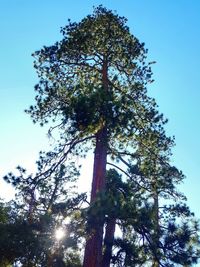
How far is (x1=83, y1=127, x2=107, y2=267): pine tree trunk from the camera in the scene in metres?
12.8

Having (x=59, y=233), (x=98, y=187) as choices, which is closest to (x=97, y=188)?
(x=98, y=187)

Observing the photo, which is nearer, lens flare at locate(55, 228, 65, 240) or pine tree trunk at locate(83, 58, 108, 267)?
lens flare at locate(55, 228, 65, 240)

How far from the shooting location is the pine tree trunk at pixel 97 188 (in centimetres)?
1284

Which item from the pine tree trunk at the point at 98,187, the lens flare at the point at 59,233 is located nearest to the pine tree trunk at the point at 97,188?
the pine tree trunk at the point at 98,187

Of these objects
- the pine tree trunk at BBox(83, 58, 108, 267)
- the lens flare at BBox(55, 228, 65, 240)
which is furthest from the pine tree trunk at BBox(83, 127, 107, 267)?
the lens flare at BBox(55, 228, 65, 240)

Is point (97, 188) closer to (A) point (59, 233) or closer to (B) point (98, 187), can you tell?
(B) point (98, 187)

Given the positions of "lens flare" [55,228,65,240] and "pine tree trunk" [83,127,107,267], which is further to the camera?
"pine tree trunk" [83,127,107,267]

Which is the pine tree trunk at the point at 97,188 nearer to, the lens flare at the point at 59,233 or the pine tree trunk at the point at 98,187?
the pine tree trunk at the point at 98,187

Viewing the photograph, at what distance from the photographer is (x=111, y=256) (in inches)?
561

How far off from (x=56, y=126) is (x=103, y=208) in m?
6.07

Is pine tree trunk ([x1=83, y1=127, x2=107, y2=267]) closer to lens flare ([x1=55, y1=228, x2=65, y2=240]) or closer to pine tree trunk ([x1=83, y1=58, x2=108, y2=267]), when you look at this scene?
pine tree trunk ([x1=83, y1=58, x2=108, y2=267])

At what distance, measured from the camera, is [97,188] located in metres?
14.8

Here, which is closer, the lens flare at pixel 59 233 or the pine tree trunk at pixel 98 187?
the lens flare at pixel 59 233

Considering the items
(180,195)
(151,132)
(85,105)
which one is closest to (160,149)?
(151,132)
